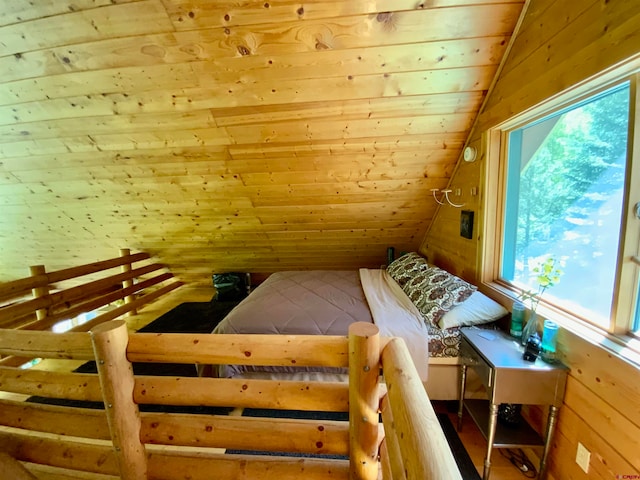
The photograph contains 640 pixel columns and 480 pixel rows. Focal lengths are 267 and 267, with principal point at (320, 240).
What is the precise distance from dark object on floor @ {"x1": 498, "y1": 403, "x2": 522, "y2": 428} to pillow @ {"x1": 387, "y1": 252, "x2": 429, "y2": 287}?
1.10 m

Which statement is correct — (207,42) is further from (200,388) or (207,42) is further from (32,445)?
(32,445)

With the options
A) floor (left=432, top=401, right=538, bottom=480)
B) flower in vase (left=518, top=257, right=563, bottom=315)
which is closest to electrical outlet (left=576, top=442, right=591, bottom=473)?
floor (left=432, top=401, right=538, bottom=480)

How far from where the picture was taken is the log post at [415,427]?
567 millimetres

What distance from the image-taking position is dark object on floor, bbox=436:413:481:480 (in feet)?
4.90

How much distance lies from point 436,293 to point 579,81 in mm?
1390

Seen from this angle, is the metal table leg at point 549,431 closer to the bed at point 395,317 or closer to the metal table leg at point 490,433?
the metal table leg at point 490,433

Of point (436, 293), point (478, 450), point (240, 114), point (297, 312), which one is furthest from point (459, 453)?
point (240, 114)

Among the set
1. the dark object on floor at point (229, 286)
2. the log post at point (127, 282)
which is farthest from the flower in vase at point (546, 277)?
the log post at point (127, 282)

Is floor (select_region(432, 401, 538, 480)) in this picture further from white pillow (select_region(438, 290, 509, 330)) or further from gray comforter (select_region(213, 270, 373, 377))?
gray comforter (select_region(213, 270, 373, 377))

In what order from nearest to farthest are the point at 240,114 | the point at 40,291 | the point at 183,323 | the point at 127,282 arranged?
the point at 240,114
the point at 40,291
the point at 183,323
the point at 127,282

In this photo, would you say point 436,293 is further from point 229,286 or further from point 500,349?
point 229,286

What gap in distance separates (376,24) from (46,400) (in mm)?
3665

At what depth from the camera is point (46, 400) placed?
7.01ft

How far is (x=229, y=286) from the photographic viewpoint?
4.13 metres
